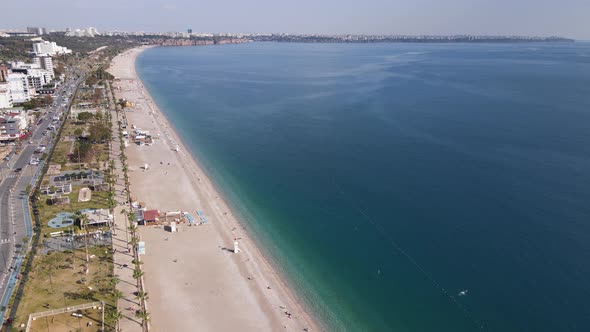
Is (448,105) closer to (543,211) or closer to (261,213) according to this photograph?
(543,211)

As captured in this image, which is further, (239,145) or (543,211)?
(239,145)

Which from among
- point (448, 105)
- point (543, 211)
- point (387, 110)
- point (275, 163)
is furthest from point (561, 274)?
point (448, 105)

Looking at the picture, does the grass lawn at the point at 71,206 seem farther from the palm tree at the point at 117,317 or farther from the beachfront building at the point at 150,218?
the palm tree at the point at 117,317

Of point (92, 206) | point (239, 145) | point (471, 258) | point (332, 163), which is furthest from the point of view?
point (239, 145)

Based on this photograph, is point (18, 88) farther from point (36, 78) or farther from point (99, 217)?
point (99, 217)

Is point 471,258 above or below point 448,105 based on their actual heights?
below

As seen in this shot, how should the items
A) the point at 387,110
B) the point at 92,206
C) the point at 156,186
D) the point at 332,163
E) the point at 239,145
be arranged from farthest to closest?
1. the point at 387,110
2. the point at 239,145
3. the point at 332,163
4. the point at 156,186
5. the point at 92,206
